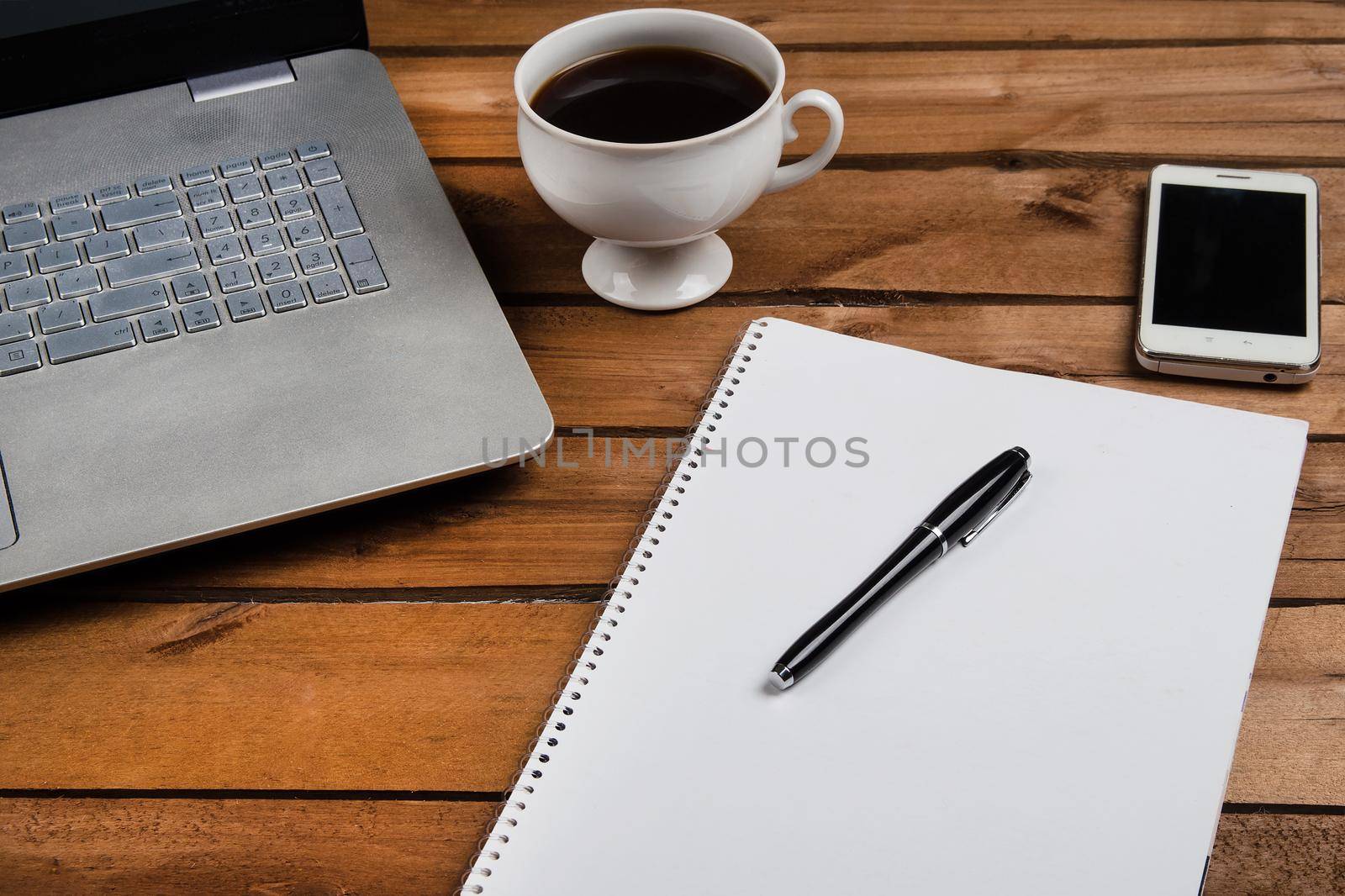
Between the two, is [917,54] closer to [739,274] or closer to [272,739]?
[739,274]

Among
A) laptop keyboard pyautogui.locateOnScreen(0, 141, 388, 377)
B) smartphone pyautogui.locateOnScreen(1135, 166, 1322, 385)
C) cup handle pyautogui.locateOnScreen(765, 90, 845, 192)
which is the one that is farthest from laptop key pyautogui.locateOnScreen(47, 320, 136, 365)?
smartphone pyautogui.locateOnScreen(1135, 166, 1322, 385)

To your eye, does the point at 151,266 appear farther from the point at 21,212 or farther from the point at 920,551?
the point at 920,551

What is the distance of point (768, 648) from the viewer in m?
0.46

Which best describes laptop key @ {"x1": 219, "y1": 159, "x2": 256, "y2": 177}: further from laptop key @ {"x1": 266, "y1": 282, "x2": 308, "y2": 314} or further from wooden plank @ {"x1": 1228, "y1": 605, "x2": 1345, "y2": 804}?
wooden plank @ {"x1": 1228, "y1": 605, "x2": 1345, "y2": 804}

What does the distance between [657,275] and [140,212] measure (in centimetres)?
29

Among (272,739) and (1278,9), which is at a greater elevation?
(1278,9)

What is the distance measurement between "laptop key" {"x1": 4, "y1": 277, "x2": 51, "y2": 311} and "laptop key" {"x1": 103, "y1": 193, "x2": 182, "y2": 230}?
52 mm

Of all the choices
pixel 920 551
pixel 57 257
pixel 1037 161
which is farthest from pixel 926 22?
pixel 57 257

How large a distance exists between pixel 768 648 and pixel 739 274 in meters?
0.27

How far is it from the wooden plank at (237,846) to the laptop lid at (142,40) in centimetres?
43

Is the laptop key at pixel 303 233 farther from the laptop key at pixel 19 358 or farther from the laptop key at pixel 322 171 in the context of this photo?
the laptop key at pixel 19 358

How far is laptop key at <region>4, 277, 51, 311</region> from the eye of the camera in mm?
562

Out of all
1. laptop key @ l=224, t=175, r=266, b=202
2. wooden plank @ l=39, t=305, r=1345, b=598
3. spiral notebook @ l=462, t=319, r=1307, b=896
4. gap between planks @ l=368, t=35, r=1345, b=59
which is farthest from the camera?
gap between planks @ l=368, t=35, r=1345, b=59

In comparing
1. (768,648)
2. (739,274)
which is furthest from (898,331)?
(768,648)
